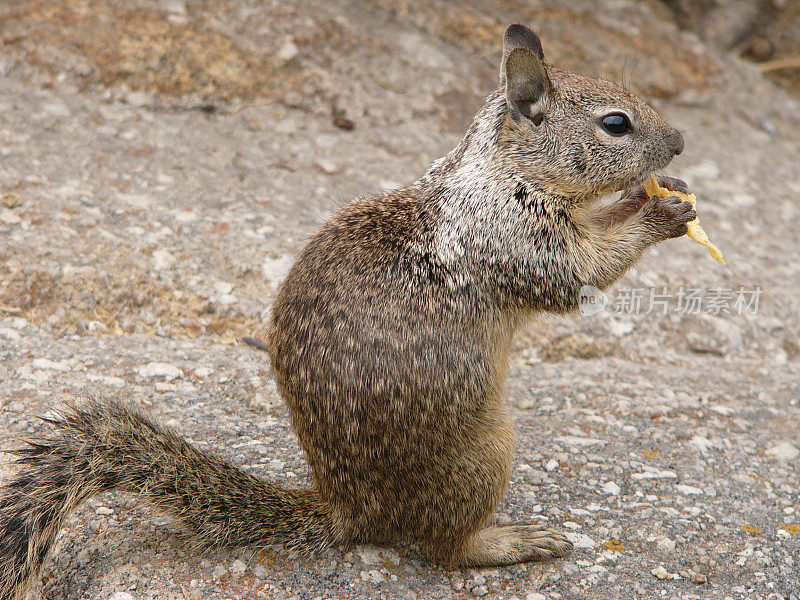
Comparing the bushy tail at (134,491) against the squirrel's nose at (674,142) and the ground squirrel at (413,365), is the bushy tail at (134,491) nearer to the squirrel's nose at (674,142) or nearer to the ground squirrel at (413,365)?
the ground squirrel at (413,365)

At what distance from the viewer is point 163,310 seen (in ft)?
13.7

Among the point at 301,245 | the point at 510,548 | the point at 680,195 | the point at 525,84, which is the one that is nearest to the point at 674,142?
the point at 680,195

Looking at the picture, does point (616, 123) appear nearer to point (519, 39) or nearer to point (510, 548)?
point (519, 39)

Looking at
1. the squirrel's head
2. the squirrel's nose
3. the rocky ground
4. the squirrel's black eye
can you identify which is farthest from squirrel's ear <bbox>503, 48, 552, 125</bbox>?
the rocky ground

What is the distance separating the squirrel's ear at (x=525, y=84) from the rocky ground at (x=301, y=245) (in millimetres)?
1091

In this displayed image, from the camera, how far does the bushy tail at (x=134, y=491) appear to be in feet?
8.32

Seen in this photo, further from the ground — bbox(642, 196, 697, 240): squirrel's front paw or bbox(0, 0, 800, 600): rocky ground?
bbox(642, 196, 697, 240): squirrel's front paw

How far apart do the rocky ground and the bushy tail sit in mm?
109

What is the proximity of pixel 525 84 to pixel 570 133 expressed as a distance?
0.88ft

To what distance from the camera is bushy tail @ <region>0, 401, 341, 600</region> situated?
2.54 metres

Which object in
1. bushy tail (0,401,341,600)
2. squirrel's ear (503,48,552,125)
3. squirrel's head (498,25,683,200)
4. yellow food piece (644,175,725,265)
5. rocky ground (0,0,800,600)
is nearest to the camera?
bushy tail (0,401,341,600)

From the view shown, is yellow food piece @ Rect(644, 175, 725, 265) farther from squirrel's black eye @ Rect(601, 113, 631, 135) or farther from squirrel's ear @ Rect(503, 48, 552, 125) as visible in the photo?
squirrel's ear @ Rect(503, 48, 552, 125)

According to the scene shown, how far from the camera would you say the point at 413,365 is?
113 inches

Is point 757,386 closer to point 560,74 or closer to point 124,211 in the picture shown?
point 560,74
